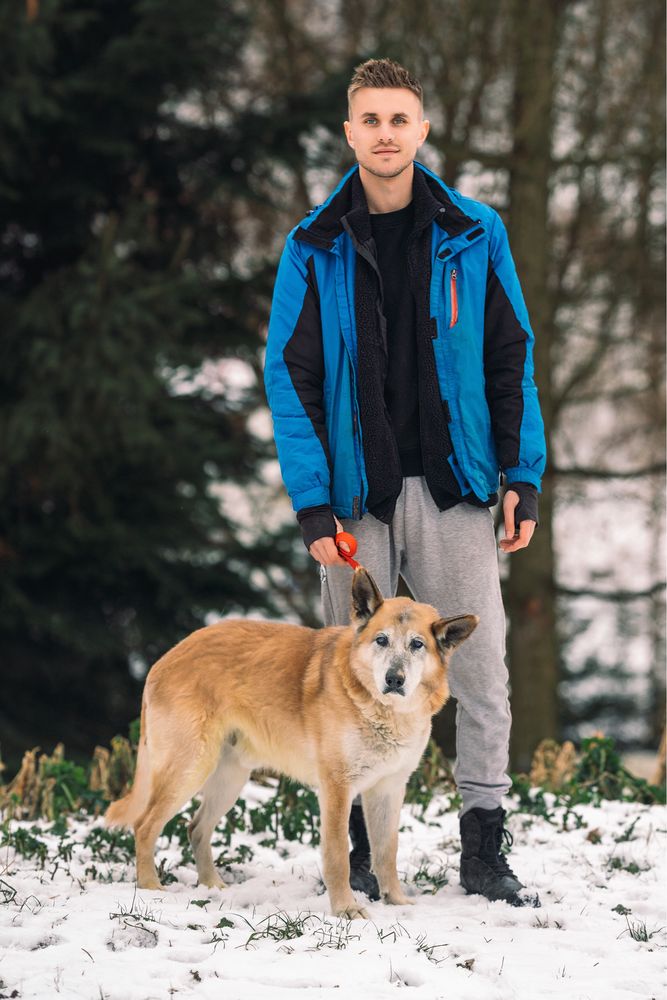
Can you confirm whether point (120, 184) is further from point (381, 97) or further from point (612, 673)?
point (612, 673)

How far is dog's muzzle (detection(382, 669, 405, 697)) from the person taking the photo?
363 centimetres

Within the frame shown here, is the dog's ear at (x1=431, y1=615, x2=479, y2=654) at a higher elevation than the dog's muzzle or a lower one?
higher

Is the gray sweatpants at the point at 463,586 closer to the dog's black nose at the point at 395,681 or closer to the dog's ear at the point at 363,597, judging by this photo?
the dog's ear at the point at 363,597

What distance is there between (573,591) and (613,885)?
587cm

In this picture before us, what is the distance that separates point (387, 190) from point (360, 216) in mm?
154

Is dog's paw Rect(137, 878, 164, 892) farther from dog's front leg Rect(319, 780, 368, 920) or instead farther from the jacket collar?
the jacket collar

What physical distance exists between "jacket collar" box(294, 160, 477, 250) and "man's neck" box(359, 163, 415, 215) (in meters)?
0.03

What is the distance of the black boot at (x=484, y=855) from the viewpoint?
4086 mm

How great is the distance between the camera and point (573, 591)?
394 inches

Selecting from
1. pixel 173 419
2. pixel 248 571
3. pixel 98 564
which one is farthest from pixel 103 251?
pixel 248 571

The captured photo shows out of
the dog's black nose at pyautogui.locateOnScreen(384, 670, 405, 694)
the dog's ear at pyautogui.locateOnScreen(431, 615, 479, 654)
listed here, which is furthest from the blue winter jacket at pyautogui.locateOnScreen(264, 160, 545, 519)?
the dog's black nose at pyautogui.locateOnScreen(384, 670, 405, 694)

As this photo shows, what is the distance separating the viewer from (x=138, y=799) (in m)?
4.14

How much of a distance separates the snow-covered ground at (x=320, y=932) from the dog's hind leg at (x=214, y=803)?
101 millimetres

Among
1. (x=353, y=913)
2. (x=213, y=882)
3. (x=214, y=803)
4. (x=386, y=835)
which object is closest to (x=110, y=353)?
(x=214, y=803)
